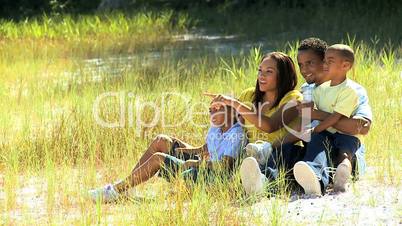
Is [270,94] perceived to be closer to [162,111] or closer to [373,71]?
[162,111]

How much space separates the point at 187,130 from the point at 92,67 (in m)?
4.51

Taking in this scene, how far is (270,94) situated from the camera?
5.39 metres

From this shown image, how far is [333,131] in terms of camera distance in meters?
5.29

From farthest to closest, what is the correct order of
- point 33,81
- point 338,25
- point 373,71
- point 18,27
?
1. point 18,27
2. point 338,25
3. point 33,81
4. point 373,71

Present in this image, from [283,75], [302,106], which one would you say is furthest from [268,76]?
[302,106]

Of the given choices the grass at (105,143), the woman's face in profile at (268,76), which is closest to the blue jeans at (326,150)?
the grass at (105,143)

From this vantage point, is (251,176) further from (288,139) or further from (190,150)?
(190,150)

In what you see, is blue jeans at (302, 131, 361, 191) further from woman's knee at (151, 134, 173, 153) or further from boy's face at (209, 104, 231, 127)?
woman's knee at (151, 134, 173, 153)

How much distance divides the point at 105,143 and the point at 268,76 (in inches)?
57.2

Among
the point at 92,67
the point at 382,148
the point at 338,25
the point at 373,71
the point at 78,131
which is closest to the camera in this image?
the point at 382,148

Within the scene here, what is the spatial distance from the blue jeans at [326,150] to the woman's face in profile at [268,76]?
39cm

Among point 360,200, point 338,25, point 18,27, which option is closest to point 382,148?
point 360,200

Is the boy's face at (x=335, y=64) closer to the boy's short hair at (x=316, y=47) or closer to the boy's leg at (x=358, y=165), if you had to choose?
the boy's short hair at (x=316, y=47)

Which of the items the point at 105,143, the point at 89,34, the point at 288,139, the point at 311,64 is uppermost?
the point at 311,64
